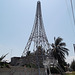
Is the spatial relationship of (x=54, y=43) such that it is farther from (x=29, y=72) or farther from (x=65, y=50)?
(x=29, y=72)

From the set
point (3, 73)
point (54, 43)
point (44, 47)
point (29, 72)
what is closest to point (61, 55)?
point (54, 43)

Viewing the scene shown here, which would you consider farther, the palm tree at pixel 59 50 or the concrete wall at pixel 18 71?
the palm tree at pixel 59 50

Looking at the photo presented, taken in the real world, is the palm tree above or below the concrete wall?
above

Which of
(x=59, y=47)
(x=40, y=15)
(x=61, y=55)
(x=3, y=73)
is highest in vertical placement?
(x=40, y=15)

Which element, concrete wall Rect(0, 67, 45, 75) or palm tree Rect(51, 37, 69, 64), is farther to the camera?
palm tree Rect(51, 37, 69, 64)

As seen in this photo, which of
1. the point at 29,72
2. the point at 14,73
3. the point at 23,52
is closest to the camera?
A: the point at 14,73

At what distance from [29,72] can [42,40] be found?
7364 millimetres

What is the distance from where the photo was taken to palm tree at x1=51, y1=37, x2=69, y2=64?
2480cm

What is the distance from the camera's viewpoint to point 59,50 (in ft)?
82.7

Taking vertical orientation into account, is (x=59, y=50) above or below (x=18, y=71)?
above

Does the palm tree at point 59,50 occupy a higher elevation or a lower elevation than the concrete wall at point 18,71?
higher

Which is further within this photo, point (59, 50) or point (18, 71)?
point (59, 50)

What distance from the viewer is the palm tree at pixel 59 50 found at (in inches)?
976

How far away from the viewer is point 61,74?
1816cm
